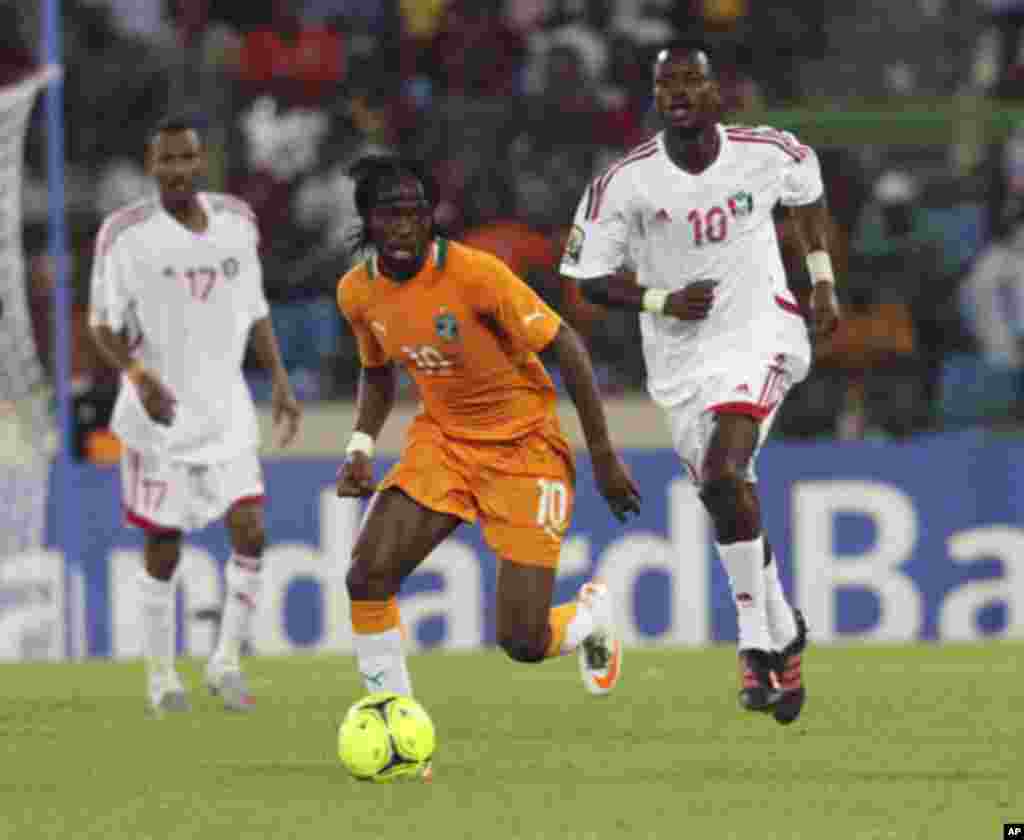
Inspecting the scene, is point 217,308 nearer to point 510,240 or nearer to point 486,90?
point 510,240

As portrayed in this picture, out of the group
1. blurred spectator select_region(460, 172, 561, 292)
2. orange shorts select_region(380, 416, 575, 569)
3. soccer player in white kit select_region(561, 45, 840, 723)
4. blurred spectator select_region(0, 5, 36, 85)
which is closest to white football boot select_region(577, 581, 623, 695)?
soccer player in white kit select_region(561, 45, 840, 723)

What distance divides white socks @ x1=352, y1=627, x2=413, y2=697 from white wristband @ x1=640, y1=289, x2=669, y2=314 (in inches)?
65.8

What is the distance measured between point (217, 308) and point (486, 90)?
820 cm

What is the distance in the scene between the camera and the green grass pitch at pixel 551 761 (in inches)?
258

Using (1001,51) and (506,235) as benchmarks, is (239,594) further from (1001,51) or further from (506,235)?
(1001,51)

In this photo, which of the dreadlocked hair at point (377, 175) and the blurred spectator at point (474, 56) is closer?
the dreadlocked hair at point (377, 175)

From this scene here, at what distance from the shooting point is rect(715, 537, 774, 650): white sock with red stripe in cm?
861

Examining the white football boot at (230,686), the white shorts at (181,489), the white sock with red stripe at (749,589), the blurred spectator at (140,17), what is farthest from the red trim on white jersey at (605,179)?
the blurred spectator at (140,17)

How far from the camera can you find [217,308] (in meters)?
10.3

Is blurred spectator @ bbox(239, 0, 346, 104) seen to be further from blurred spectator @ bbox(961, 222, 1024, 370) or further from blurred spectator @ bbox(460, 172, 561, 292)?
blurred spectator @ bbox(961, 222, 1024, 370)

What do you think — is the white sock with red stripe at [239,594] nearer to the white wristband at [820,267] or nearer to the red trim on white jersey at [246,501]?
the red trim on white jersey at [246,501]

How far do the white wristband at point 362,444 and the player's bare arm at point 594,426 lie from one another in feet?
2.21

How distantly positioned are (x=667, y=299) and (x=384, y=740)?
2.16 metres

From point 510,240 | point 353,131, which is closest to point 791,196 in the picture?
point 510,240
